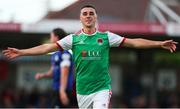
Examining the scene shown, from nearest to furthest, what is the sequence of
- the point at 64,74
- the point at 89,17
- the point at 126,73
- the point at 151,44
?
the point at 151,44
the point at 89,17
the point at 64,74
the point at 126,73

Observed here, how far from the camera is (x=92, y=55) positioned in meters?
10.4

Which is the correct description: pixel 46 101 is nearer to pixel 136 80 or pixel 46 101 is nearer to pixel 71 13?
pixel 136 80

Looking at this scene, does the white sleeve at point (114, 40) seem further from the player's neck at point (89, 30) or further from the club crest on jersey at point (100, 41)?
the player's neck at point (89, 30)

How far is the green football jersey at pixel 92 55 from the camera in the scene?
10461 millimetres

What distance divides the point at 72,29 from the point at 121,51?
19.4 ft

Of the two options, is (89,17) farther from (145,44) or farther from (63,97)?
(63,97)

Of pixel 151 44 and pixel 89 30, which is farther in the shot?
pixel 89 30

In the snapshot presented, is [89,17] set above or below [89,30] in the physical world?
above

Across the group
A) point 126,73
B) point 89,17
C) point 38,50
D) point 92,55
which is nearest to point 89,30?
point 89,17

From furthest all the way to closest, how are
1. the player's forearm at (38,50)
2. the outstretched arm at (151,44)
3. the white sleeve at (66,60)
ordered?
the white sleeve at (66,60), the player's forearm at (38,50), the outstretched arm at (151,44)

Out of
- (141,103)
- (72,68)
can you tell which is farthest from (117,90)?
(72,68)

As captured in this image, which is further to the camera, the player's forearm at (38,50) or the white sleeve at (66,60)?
the white sleeve at (66,60)

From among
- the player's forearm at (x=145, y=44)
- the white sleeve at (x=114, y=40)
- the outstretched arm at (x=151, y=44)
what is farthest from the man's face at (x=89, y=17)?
the player's forearm at (x=145, y=44)

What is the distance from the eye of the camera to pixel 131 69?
27.5 m
